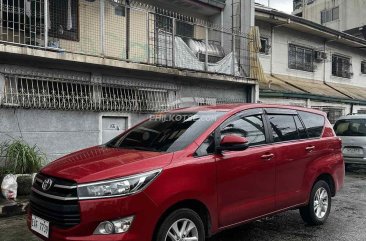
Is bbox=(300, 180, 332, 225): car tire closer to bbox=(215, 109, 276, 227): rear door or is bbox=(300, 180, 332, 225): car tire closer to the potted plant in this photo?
bbox=(215, 109, 276, 227): rear door

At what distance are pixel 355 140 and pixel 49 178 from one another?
382 inches

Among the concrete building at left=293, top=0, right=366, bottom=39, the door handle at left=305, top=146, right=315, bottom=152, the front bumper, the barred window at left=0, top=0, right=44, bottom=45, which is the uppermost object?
the concrete building at left=293, top=0, right=366, bottom=39

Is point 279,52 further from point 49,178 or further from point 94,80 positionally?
point 49,178

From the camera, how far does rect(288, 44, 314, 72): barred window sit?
17797 mm

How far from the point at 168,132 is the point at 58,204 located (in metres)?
1.51

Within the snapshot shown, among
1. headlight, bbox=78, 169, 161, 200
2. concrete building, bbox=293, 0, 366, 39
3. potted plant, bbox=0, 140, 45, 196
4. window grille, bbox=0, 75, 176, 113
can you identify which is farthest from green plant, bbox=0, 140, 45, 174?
concrete building, bbox=293, 0, 366, 39

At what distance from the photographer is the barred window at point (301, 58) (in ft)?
58.4

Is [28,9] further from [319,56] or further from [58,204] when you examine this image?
[319,56]

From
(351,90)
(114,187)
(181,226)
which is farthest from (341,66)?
(114,187)

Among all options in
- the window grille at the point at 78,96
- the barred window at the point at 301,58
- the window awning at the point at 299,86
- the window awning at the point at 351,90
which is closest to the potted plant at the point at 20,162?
the window grille at the point at 78,96

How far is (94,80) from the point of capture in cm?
891

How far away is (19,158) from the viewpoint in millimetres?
7129

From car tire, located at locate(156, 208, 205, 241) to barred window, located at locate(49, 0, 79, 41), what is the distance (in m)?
6.43

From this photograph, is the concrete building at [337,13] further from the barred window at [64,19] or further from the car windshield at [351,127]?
the barred window at [64,19]
